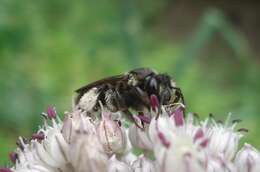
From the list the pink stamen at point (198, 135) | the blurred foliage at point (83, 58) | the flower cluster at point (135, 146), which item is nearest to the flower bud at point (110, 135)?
the flower cluster at point (135, 146)

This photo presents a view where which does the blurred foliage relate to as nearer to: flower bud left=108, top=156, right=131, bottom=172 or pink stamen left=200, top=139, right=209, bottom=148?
flower bud left=108, top=156, right=131, bottom=172

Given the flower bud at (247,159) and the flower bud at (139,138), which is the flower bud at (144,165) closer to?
the flower bud at (139,138)

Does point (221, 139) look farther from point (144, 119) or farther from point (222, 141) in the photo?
point (144, 119)

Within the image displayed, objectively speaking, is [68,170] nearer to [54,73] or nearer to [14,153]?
[14,153]

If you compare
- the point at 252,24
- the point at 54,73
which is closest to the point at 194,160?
the point at 54,73

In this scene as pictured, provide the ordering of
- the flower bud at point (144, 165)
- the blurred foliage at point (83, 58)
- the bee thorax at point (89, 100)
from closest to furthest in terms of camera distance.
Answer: the flower bud at point (144, 165)
the bee thorax at point (89, 100)
the blurred foliage at point (83, 58)

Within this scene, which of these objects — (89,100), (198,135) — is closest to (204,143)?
(198,135)
